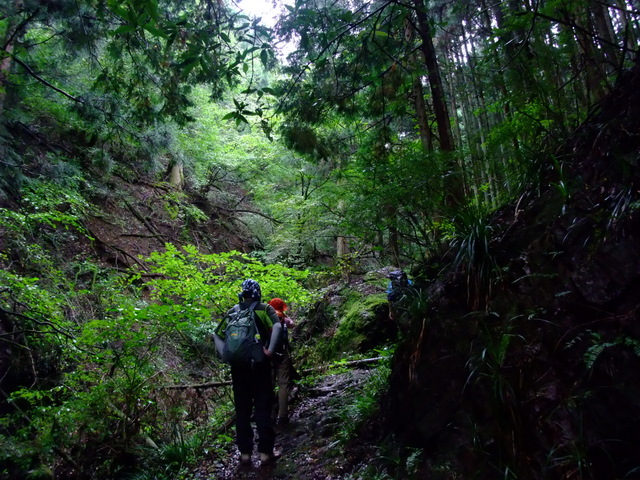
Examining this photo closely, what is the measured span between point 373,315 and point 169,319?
464cm

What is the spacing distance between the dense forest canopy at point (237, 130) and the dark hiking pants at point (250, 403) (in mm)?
1052

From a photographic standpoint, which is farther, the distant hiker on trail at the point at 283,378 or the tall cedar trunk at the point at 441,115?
the distant hiker on trail at the point at 283,378

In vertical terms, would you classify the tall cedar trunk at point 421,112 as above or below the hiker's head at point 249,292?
above

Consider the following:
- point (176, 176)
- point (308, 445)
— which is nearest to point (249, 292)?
point (308, 445)

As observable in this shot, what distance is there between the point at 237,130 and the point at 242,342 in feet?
13.2

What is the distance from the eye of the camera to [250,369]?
4.08m

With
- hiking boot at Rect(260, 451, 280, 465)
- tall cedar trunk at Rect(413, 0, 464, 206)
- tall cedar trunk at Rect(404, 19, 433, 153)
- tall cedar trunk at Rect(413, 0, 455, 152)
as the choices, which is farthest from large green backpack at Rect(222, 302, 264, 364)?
tall cedar trunk at Rect(404, 19, 433, 153)

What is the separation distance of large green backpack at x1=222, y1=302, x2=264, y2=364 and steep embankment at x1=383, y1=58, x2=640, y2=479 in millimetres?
1437

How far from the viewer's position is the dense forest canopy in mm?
3297

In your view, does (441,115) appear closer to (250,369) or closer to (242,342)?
(242,342)

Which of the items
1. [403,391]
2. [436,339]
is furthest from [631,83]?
[403,391]

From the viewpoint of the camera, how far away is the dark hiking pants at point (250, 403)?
4.01 meters

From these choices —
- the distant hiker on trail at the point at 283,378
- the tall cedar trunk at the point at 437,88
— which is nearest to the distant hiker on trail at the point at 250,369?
the distant hiker on trail at the point at 283,378

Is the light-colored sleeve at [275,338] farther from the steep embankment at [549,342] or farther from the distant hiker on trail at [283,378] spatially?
the steep embankment at [549,342]
